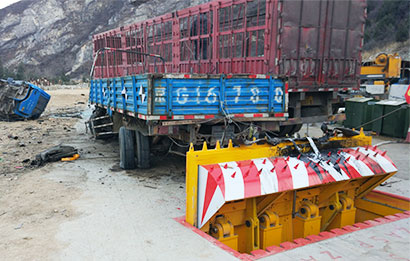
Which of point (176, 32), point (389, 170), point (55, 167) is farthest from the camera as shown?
point (176, 32)

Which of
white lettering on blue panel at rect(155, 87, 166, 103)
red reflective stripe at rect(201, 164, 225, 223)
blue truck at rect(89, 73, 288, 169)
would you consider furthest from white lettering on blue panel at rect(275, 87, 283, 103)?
red reflective stripe at rect(201, 164, 225, 223)

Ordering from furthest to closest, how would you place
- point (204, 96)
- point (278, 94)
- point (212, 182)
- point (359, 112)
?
1. point (359, 112)
2. point (278, 94)
3. point (204, 96)
4. point (212, 182)

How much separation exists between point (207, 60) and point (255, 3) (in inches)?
87.7

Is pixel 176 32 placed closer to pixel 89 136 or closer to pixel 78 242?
pixel 89 136

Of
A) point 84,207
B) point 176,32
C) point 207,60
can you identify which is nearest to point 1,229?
point 84,207

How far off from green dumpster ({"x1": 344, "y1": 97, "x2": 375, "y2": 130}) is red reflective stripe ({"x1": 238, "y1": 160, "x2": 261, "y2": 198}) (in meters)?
10.6

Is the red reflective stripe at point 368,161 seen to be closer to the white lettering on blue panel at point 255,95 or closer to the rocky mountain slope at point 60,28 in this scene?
the white lettering on blue panel at point 255,95

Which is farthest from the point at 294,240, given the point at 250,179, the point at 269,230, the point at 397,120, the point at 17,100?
the point at 17,100

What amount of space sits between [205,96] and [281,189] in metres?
2.52

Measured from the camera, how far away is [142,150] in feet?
24.1

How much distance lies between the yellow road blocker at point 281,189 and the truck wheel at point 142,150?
3.24 m

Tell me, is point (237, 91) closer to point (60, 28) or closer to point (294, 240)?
point (294, 240)

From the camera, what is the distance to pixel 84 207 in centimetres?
512

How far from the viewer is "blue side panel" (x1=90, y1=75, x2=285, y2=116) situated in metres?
5.71
